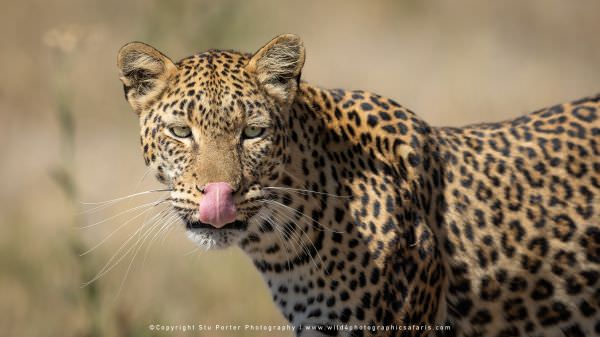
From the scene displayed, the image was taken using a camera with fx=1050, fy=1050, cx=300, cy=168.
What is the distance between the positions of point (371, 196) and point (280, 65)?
3.79ft

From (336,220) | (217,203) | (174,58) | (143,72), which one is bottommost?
(336,220)

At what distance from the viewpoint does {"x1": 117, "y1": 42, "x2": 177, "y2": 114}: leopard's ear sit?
734cm

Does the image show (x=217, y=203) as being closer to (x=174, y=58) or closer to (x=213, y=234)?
(x=213, y=234)

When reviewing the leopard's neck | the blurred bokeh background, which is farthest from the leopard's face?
the blurred bokeh background

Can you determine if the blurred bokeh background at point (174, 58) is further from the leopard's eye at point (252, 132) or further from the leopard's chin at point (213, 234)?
the leopard's eye at point (252, 132)

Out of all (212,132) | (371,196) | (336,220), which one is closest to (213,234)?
(212,132)

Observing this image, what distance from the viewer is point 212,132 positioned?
702cm

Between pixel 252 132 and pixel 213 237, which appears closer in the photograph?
pixel 213 237

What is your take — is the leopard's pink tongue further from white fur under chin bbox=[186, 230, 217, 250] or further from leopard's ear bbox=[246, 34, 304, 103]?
leopard's ear bbox=[246, 34, 304, 103]

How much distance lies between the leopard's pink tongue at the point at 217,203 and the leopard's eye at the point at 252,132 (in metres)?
0.46

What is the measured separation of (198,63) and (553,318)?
327 centimetres

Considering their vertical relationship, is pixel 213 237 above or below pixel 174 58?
below

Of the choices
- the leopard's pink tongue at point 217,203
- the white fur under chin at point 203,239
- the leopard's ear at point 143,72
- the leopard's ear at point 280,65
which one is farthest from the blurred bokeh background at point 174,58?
the leopard's ear at point 280,65

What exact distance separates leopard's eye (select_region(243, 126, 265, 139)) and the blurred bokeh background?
68.9 inches
